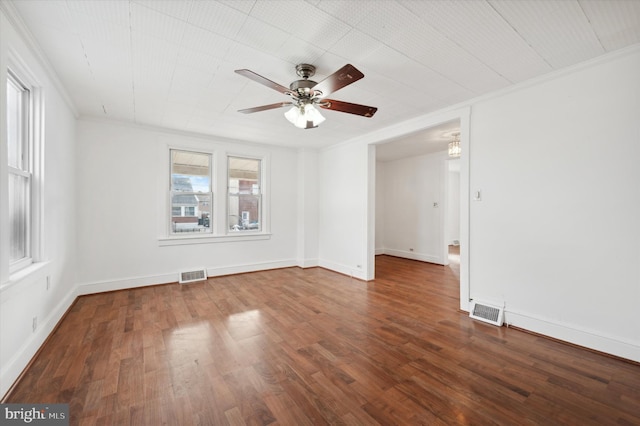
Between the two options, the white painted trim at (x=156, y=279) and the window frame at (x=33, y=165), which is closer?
the window frame at (x=33, y=165)

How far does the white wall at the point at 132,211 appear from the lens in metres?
4.08

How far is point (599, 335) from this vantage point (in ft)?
8.02

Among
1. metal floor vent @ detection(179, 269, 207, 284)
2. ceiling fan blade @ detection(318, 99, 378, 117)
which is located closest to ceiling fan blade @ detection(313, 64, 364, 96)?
ceiling fan blade @ detection(318, 99, 378, 117)

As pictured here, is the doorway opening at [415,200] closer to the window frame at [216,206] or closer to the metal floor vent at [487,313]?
the metal floor vent at [487,313]

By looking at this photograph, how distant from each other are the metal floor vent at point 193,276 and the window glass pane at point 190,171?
1501 mm

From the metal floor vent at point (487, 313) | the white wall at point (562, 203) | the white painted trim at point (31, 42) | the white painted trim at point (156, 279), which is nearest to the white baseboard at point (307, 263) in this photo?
the white painted trim at point (156, 279)

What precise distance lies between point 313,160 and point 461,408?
201 inches

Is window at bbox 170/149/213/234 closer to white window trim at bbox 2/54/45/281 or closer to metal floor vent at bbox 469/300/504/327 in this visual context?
white window trim at bbox 2/54/45/281

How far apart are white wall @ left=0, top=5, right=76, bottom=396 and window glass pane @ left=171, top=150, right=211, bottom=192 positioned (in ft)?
4.49

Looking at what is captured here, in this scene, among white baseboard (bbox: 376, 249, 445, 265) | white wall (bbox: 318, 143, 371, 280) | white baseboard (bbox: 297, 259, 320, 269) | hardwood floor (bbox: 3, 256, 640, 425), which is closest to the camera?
hardwood floor (bbox: 3, 256, 640, 425)

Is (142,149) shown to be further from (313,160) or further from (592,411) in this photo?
(592,411)

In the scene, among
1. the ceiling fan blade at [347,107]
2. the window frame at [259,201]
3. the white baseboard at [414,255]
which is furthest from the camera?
the white baseboard at [414,255]

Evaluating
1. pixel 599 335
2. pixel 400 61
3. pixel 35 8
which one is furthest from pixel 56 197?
pixel 599 335

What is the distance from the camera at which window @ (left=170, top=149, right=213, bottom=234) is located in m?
4.84
